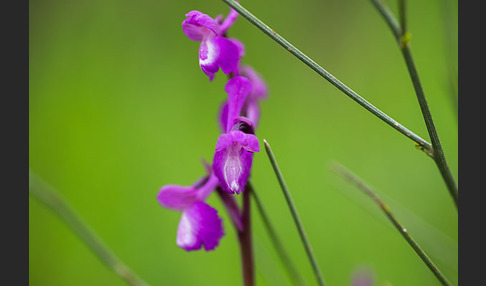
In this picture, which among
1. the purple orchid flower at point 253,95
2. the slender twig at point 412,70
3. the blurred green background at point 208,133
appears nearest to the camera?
the slender twig at point 412,70

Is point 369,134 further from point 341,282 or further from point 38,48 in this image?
point 38,48

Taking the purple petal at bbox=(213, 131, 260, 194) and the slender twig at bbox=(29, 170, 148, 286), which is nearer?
the purple petal at bbox=(213, 131, 260, 194)

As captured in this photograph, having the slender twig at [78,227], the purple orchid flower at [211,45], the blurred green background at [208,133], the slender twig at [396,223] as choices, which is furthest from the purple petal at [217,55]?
the blurred green background at [208,133]

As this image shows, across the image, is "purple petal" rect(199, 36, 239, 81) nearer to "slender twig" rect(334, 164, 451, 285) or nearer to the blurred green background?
"slender twig" rect(334, 164, 451, 285)

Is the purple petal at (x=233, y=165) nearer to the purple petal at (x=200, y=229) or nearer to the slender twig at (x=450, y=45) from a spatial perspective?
the purple petal at (x=200, y=229)

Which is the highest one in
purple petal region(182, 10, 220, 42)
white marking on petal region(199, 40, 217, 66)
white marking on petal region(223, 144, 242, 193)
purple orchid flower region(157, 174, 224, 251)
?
purple petal region(182, 10, 220, 42)

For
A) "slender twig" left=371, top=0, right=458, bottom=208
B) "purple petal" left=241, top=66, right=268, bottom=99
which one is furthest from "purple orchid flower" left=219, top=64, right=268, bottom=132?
"slender twig" left=371, top=0, right=458, bottom=208

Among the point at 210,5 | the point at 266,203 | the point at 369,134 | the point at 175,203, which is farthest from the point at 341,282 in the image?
the point at 210,5
